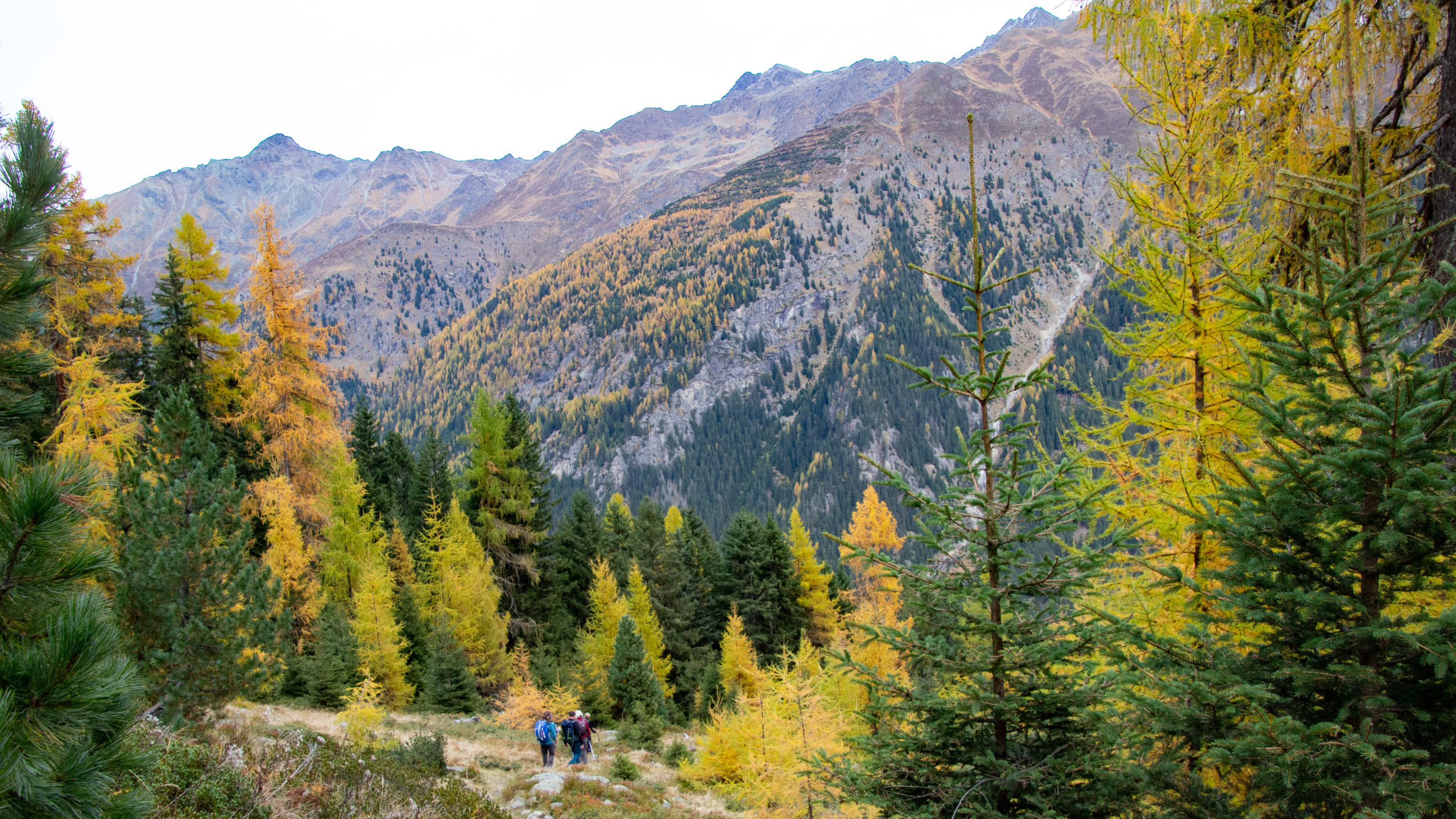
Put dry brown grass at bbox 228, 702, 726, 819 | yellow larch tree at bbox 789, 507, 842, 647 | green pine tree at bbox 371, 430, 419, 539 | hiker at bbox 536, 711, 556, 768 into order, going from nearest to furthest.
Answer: dry brown grass at bbox 228, 702, 726, 819 → hiker at bbox 536, 711, 556, 768 → green pine tree at bbox 371, 430, 419, 539 → yellow larch tree at bbox 789, 507, 842, 647

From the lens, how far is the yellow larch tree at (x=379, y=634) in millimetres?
21766

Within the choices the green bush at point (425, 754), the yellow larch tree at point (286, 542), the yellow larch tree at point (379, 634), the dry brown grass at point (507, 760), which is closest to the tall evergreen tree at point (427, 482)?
the yellow larch tree at point (379, 634)

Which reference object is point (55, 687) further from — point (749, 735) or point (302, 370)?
point (302, 370)

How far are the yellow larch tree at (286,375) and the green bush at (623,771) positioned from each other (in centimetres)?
1267

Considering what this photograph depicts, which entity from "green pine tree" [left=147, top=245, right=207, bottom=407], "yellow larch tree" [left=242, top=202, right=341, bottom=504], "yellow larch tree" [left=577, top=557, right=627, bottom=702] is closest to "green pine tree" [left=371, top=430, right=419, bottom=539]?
"yellow larch tree" [left=577, top=557, right=627, bottom=702]

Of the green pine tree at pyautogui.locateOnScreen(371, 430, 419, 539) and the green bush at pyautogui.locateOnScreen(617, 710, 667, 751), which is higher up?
the green pine tree at pyautogui.locateOnScreen(371, 430, 419, 539)

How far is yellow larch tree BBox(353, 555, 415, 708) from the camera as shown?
2177 centimetres

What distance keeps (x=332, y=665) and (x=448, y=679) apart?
13.8 ft

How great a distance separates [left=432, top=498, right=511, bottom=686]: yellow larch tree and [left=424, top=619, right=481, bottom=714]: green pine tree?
1295mm

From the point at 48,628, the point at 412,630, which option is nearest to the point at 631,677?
the point at 412,630

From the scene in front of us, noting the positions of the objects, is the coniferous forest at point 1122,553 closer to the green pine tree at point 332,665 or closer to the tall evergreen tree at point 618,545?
the green pine tree at point 332,665

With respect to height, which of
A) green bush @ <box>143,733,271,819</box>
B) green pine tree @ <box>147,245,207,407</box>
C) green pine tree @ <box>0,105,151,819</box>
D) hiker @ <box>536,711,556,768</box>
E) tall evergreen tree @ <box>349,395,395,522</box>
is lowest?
hiker @ <box>536,711,556,768</box>

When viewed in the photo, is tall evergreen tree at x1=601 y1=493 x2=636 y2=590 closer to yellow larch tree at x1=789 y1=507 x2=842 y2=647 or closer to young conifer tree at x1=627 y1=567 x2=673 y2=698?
young conifer tree at x1=627 y1=567 x2=673 y2=698

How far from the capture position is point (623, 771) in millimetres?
16297
